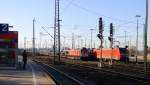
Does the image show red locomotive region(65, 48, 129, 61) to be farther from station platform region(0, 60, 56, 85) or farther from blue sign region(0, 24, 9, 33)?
station platform region(0, 60, 56, 85)

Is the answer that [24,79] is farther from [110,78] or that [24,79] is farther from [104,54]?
[104,54]

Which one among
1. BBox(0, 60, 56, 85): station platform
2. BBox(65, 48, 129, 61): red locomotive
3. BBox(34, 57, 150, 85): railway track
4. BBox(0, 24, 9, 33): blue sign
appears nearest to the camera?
BBox(0, 60, 56, 85): station platform

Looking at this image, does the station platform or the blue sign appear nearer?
the station platform

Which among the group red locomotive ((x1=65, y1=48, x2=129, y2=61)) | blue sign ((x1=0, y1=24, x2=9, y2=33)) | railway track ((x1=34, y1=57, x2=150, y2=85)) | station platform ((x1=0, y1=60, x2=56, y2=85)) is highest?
blue sign ((x1=0, y1=24, x2=9, y2=33))

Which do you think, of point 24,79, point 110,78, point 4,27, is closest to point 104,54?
point 4,27

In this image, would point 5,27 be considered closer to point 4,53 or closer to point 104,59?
point 4,53

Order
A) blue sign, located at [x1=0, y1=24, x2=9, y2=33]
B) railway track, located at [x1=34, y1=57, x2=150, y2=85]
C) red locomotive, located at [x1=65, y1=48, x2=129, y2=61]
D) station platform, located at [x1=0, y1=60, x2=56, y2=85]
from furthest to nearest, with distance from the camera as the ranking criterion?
red locomotive, located at [x1=65, y1=48, x2=129, y2=61] < blue sign, located at [x1=0, y1=24, x2=9, y2=33] < railway track, located at [x1=34, y1=57, x2=150, y2=85] < station platform, located at [x1=0, y1=60, x2=56, y2=85]

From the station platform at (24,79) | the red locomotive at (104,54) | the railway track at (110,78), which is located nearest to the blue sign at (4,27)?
the station platform at (24,79)

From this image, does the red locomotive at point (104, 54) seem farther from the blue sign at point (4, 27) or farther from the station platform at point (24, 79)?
the station platform at point (24, 79)

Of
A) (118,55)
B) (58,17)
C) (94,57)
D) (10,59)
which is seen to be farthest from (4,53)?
(94,57)

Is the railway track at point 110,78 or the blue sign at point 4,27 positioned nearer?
the railway track at point 110,78

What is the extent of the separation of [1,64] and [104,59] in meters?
55.7

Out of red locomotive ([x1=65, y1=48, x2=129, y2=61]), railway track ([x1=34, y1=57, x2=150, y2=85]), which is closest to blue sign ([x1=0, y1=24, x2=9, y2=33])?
railway track ([x1=34, y1=57, x2=150, y2=85])

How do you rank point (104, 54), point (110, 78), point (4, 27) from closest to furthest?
point (110, 78) < point (4, 27) < point (104, 54)
